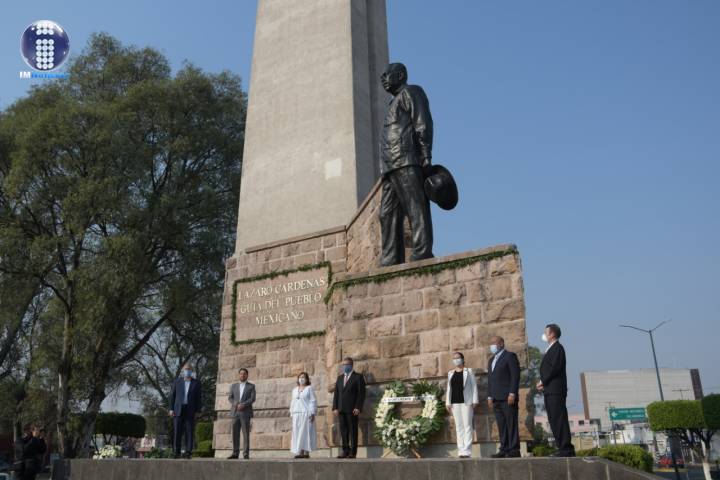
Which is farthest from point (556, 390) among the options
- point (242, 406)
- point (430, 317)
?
point (242, 406)

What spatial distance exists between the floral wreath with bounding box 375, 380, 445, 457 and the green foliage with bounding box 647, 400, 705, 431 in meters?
23.2

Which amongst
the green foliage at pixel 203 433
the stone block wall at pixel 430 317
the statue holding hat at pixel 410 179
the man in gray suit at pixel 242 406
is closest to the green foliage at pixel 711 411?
the green foliage at pixel 203 433

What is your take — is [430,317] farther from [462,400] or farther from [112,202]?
[112,202]

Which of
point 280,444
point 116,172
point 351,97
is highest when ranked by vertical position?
point 116,172

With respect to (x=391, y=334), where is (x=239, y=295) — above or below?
above

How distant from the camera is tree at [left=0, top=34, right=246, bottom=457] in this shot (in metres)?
19.3

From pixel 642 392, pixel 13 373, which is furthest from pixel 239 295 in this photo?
pixel 642 392

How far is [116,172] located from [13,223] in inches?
139

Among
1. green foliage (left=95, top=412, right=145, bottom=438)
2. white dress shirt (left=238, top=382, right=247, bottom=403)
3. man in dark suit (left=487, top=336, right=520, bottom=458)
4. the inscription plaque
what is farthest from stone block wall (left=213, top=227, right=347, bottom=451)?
green foliage (left=95, top=412, right=145, bottom=438)

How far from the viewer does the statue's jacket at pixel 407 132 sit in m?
9.15

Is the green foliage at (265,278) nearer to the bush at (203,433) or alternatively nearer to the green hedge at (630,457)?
the green hedge at (630,457)

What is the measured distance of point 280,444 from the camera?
1184cm

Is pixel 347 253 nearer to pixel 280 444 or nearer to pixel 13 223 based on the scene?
pixel 280 444

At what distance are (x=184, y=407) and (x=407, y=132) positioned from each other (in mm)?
5550
